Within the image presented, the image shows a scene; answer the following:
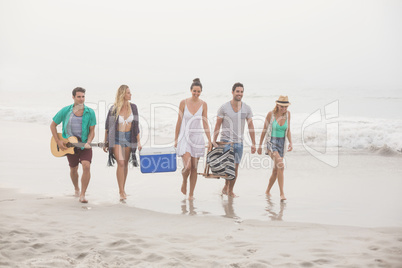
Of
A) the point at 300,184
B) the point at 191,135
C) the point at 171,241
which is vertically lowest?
the point at 171,241

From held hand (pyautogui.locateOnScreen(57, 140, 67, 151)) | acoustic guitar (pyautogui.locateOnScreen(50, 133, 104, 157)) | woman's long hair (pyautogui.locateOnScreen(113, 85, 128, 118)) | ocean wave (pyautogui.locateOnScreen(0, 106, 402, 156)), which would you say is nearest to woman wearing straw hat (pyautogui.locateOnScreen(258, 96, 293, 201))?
woman's long hair (pyautogui.locateOnScreen(113, 85, 128, 118))

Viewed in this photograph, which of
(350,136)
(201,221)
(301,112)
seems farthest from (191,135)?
(301,112)

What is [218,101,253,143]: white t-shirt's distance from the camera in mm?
6930

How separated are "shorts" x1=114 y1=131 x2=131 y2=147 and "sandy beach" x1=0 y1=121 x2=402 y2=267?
88 cm

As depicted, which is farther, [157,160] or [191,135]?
[191,135]

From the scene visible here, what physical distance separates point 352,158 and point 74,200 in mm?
7449

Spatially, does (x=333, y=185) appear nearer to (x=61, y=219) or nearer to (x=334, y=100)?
(x=61, y=219)

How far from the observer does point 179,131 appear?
6.76 m

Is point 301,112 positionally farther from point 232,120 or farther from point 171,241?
point 171,241

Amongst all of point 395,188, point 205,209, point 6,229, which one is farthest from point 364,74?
point 6,229

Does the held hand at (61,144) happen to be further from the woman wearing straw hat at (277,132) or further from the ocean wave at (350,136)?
the ocean wave at (350,136)

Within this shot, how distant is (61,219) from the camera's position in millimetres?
5137

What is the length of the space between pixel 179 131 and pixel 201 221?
72.4 inches

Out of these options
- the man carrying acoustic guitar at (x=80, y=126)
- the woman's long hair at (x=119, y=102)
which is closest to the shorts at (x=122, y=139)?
the woman's long hair at (x=119, y=102)
